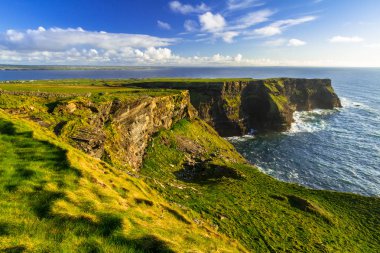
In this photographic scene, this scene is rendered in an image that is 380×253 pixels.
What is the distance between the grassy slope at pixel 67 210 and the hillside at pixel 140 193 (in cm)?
8

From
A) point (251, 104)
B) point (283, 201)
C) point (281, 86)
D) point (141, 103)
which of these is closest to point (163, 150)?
point (141, 103)

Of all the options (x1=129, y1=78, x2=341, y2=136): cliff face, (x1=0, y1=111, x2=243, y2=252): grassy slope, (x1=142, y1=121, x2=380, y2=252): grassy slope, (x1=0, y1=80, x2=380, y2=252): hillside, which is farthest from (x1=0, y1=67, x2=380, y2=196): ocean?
(x1=0, y1=111, x2=243, y2=252): grassy slope

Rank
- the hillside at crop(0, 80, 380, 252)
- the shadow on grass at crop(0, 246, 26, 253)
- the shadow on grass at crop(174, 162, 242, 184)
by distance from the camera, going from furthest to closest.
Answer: the shadow on grass at crop(174, 162, 242, 184) → the hillside at crop(0, 80, 380, 252) → the shadow on grass at crop(0, 246, 26, 253)

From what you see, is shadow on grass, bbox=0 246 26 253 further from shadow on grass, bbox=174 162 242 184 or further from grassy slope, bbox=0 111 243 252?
shadow on grass, bbox=174 162 242 184

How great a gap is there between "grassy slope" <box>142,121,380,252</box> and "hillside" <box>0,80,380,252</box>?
0.70 ft

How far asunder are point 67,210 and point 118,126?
40523mm

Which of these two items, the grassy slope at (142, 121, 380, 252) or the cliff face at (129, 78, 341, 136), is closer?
the grassy slope at (142, 121, 380, 252)

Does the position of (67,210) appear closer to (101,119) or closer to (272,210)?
(272,210)

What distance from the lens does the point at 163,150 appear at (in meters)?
67.3

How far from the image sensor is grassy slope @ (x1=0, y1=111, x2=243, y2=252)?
1348 centimetres

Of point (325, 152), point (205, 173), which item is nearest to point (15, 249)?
point (205, 173)

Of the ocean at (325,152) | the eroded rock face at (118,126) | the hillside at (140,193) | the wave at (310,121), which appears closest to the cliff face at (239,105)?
the wave at (310,121)

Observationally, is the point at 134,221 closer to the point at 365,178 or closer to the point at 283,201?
the point at 283,201

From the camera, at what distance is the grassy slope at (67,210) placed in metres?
13.5
